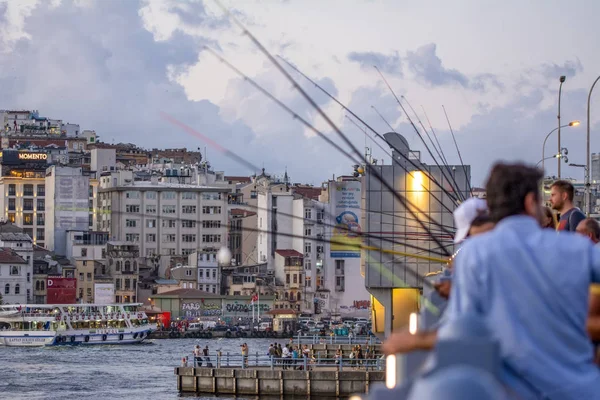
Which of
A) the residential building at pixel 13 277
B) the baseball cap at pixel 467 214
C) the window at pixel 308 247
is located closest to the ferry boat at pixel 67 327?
the residential building at pixel 13 277

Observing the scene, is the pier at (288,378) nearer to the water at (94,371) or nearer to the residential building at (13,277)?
the water at (94,371)

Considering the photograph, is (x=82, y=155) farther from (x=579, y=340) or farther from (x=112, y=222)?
(x=579, y=340)

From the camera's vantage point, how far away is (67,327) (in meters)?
89.2

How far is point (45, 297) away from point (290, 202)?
2314 centimetres

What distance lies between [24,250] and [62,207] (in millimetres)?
19030

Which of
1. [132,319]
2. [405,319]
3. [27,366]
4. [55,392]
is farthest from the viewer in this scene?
[132,319]

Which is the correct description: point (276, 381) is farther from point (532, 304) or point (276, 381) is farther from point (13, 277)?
point (13, 277)

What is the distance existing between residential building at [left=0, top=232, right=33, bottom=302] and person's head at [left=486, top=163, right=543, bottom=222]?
107 m

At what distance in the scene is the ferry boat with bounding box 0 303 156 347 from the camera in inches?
3489

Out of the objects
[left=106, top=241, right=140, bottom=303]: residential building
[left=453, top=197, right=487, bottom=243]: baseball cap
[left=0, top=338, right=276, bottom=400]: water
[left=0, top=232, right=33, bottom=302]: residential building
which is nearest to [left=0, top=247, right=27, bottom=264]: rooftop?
[left=0, top=232, right=33, bottom=302]: residential building

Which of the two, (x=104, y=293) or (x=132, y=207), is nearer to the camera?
(x=104, y=293)

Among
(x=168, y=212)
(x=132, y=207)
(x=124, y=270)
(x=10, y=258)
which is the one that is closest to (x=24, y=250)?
(x=10, y=258)

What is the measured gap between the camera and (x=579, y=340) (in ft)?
9.91

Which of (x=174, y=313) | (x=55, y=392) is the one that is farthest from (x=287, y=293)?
(x=55, y=392)
